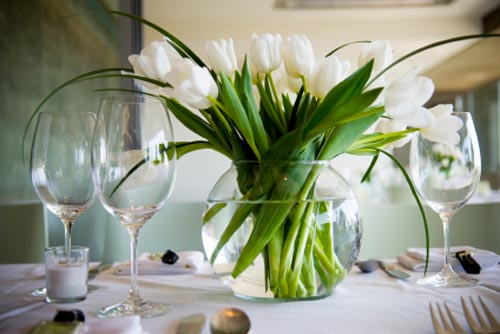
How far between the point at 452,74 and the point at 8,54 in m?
8.15

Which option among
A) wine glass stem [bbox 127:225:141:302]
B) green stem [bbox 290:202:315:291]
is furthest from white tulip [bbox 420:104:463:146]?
wine glass stem [bbox 127:225:141:302]

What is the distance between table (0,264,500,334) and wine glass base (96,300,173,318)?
0.05 feet

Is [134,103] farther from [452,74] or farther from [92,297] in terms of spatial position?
[452,74]

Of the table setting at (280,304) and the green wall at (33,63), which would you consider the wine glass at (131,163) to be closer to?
the table setting at (280,304)

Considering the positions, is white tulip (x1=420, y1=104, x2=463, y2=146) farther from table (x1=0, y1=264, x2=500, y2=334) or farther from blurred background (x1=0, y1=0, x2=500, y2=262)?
table (x1=0, y1=264, x2=500, y2=334)

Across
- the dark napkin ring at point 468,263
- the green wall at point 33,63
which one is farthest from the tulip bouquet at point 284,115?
the green wall at point 33,63

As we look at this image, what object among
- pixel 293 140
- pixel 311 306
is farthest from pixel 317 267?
pixel 293 140

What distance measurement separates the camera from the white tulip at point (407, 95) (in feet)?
2.08

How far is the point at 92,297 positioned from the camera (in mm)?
790

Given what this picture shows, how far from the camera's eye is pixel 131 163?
66cm

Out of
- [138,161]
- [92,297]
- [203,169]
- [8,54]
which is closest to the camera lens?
[138,161]

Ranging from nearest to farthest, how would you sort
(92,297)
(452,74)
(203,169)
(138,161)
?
(138,161), (92,297), (203,169), (452,74)

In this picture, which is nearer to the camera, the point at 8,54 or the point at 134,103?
the point at 134,103

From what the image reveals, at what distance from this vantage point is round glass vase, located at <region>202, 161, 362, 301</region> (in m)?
0.70
